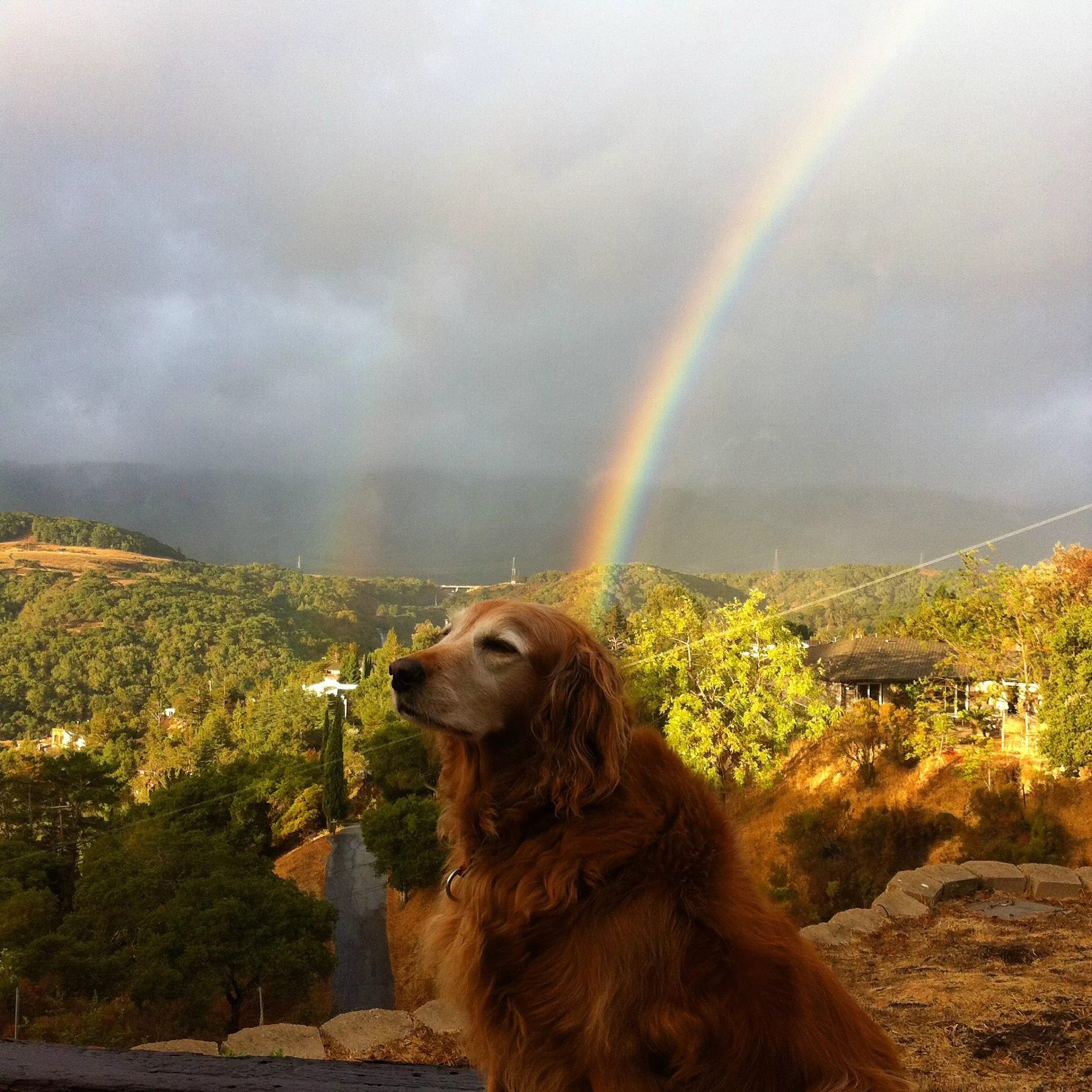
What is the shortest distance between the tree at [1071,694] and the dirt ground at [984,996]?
1183 centimetres

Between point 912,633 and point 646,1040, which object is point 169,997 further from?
point 912,633

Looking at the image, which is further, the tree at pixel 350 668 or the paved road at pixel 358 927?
the tree at pixel 350 668

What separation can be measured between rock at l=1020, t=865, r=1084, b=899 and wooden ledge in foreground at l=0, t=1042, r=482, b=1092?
274 inches

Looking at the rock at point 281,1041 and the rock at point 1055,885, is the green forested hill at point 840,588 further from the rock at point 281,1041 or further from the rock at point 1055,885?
the rock at point 281,1041

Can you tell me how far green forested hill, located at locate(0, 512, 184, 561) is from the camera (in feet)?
316

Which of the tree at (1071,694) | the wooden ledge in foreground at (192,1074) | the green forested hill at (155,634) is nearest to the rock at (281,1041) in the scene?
the wooden ledge in foreground at (192,1074)

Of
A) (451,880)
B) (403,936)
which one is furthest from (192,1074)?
(403,936)

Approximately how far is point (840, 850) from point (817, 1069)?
17.3 metres

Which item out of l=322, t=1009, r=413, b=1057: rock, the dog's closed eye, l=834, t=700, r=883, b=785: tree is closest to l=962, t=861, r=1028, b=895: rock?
l=322, t=1009, r=413, b=1057: rock

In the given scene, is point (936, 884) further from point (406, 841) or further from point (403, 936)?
point (403, 936)

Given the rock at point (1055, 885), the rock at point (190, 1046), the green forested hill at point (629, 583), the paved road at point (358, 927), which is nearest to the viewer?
the rock at point (190, 1046)

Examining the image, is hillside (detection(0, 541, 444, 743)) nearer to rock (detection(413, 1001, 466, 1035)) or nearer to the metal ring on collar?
rock (detection(413, 1001, 466, 1035))

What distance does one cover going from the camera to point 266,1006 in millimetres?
17062

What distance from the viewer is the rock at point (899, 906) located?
6449 mm
